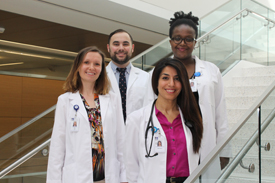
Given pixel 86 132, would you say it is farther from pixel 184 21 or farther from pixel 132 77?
pixel 184 21

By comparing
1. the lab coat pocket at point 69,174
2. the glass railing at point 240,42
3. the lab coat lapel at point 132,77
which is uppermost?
the glass railing at point 240,42

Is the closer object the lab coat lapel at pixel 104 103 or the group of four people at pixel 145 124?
the group of four people at pixel 145 124

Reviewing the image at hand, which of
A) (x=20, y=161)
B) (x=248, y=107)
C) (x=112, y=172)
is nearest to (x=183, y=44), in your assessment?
(x=112, y=172)

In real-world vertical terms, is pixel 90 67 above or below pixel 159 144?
above

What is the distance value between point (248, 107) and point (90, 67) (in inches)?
137

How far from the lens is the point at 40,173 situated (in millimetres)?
3729

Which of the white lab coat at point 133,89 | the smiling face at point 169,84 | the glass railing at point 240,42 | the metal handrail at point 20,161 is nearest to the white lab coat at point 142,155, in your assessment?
the smiling face at point 169,84

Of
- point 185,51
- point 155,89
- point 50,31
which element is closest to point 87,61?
point 155,89

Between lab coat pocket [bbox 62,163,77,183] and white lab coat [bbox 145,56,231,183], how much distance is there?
0.69 meters

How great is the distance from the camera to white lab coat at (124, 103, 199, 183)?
6.07 feet

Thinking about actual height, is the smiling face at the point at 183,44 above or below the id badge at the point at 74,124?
above

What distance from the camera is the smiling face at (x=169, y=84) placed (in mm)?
1973

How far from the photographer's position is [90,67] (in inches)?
92.6

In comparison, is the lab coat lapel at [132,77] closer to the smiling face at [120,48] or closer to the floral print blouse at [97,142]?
the smiling face at [120,48]
